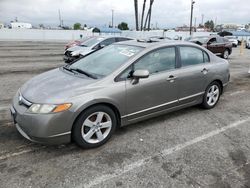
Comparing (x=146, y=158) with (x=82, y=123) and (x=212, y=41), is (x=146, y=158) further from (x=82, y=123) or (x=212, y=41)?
(x=212, y=41)

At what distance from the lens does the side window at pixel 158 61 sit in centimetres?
382

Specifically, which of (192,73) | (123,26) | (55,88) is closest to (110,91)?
(55,88)

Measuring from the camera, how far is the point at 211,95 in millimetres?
5023

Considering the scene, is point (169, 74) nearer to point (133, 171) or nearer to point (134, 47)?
point (134, 47)

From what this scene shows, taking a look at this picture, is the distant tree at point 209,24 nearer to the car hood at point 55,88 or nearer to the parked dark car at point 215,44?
the parked dark car at point 215,44

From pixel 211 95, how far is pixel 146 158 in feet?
8.45

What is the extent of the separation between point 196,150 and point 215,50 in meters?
12.7

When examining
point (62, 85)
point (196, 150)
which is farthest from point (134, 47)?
point (196, 150)

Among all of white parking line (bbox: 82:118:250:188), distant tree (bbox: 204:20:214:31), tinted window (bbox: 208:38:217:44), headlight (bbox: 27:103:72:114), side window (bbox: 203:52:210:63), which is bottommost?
white parking line (bbox: 82:118:250:188)

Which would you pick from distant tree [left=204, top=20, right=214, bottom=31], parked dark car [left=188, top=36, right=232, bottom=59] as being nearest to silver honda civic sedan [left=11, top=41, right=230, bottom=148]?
parked dark car [left=188, top=36, right=232, bottom=59]

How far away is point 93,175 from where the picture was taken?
9.16 feet

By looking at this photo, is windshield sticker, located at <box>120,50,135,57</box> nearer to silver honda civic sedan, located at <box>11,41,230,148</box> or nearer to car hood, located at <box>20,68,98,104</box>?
silver honda civic sedan, located at <box>11,41,230,148</box>

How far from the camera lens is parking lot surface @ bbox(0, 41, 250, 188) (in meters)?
2.71

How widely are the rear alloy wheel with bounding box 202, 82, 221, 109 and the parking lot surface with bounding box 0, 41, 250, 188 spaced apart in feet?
1.64
